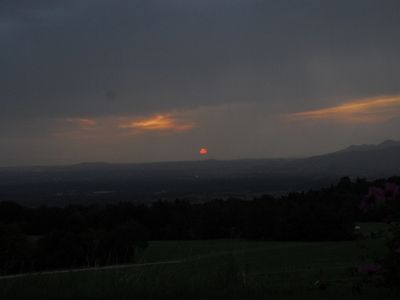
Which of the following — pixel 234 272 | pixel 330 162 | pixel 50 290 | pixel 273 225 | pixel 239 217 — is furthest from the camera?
pixel 330 162

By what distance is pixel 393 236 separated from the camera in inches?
286

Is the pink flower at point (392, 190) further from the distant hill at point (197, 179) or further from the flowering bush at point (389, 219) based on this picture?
the distant hill at point (197, 179)

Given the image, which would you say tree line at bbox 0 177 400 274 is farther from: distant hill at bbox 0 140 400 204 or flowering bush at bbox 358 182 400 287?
distant hill at bbox 0 140 400 204

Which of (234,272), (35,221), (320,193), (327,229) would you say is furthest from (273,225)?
(234,272)

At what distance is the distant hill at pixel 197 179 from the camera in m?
76.9

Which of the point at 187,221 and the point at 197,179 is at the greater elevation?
the point at 197,179

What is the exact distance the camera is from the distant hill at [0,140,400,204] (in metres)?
76.9

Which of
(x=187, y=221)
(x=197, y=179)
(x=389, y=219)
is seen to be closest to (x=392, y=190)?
(x=389, y=219)

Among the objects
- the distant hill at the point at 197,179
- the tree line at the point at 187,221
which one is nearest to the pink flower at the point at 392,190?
the tree line at the point at 187,221

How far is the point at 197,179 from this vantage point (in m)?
110

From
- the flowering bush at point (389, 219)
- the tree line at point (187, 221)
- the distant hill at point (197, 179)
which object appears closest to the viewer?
the flowering bush at point (389, 219)

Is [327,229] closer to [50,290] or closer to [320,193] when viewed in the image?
[320,193]

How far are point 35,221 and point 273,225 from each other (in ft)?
56.1

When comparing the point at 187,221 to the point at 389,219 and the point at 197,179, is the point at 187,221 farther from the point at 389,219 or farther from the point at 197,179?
the point at 197,179
